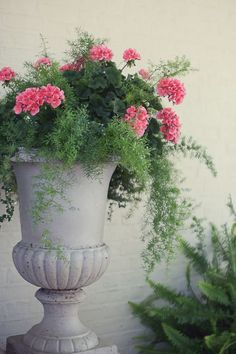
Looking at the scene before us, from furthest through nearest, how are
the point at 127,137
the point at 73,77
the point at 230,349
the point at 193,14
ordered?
1. the point at 193,14
2. the point at 230,349
3. the point at 73,77
4. the point at 127,137

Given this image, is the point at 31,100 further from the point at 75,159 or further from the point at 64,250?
the point at 64,250

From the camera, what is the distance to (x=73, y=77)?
3.06 meters

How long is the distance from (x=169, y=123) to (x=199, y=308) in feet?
4.65

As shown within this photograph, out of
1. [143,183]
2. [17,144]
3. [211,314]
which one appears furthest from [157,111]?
[211,314]

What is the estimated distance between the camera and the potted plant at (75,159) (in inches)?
113

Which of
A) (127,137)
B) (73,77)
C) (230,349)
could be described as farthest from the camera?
(230,349)

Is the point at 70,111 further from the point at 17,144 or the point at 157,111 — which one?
the point at 157,111

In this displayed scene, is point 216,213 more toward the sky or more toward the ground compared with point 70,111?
more toward the ground

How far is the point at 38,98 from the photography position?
281 cm

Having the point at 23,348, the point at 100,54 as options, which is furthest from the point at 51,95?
the point at 23,348

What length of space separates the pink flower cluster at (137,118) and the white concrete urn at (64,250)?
8.2 inches

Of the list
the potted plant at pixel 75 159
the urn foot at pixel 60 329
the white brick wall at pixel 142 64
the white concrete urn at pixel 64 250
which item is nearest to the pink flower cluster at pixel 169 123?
the potted plant at pixel 75 159

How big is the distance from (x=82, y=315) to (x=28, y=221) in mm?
1267

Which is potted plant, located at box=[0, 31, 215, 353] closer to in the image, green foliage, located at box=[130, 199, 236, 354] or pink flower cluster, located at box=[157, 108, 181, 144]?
pink flower cluster, located at box=[157, 108, 181, 144]
